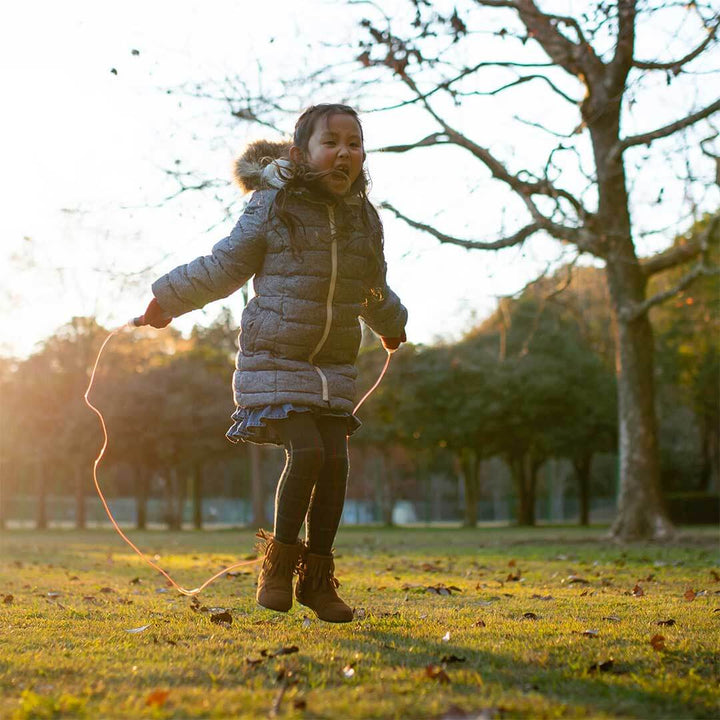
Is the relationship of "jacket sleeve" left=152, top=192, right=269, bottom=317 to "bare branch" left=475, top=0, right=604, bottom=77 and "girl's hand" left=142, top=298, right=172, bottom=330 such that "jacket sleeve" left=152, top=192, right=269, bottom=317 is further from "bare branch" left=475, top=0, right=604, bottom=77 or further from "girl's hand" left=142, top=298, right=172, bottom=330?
"bare branch" left=475, top=0, right=604, bottom=77

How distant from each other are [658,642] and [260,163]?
286 centimetres

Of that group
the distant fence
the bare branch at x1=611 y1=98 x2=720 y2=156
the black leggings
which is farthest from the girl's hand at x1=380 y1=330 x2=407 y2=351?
the distant fence

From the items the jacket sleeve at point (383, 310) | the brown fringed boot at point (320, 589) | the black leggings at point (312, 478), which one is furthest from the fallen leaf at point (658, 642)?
the jacket sleeve at point (383, 310)

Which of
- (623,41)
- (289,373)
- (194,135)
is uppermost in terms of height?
(623,41)

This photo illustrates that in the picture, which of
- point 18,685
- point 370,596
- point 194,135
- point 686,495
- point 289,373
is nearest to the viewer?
point 18,685

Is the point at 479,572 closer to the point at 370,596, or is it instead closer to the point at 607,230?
the point at 370,596

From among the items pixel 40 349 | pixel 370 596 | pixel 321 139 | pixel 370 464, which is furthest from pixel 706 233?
pixel 370 464

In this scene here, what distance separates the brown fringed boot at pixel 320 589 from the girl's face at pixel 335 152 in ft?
5.64

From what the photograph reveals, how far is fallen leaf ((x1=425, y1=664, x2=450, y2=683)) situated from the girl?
1369mm

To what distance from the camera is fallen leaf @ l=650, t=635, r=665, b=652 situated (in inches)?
157

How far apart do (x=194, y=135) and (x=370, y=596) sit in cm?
902

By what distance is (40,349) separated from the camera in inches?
1506

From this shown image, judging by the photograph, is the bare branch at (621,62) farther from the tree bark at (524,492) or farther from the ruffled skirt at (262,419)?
the tree bark at (524,492)

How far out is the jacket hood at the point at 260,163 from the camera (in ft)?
16.4
